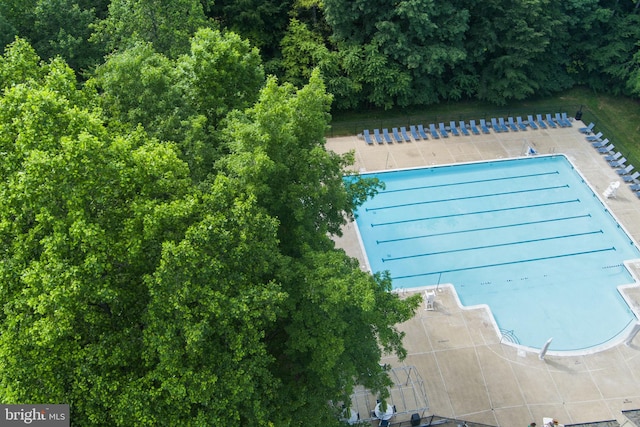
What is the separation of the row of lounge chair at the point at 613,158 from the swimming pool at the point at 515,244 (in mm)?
2140

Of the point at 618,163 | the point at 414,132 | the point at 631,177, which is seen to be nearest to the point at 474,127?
the point at 414,132

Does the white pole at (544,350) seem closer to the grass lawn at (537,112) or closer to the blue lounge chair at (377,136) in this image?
the blue lounge chair at (377,136)

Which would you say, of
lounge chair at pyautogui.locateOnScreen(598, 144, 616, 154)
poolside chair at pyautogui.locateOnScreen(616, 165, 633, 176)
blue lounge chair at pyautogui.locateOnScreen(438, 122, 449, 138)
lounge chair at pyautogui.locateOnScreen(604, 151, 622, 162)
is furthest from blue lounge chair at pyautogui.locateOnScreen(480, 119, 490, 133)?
poolside chair at pyautogui.locateOnScreen(616, 165, 633, 176)

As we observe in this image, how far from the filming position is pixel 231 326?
10.4 meters

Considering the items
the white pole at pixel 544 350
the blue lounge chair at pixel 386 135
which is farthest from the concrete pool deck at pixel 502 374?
the blue lounge chair at pixel 386 135

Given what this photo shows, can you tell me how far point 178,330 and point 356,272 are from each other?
14.0 ft

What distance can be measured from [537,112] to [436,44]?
7.67m

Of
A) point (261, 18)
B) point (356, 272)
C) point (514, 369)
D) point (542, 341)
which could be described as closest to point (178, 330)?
point (356, 272)

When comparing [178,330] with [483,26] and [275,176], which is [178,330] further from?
[483,26]

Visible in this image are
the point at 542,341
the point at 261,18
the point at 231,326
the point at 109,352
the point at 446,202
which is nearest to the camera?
the point at 109,352

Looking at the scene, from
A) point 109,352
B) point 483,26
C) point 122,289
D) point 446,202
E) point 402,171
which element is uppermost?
point 483,26

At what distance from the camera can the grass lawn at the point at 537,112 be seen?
2795cm

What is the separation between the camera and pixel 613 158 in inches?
1030

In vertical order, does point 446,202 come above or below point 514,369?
above
